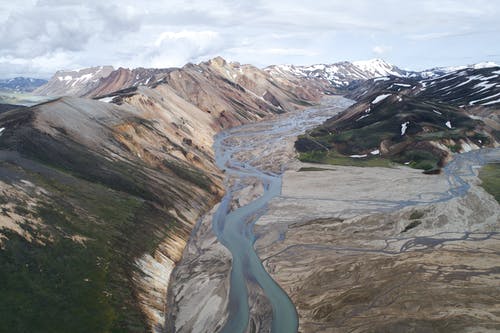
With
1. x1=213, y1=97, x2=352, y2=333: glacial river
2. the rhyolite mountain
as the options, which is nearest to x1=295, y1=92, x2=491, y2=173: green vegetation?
the rhyolite mountain

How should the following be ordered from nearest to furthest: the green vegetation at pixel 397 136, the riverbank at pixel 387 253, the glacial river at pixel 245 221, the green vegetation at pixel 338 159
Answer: the riverbank at pixel 387 253
the glacial river at pixel 245 221
the green vegetation at pixel 338 159
the green vegetation at pixel 397 136

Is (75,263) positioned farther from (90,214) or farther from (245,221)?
(245,221)

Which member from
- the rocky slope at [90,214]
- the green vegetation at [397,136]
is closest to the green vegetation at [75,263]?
the rocky slope at [90,214]

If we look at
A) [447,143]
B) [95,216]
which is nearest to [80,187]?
[95,216]

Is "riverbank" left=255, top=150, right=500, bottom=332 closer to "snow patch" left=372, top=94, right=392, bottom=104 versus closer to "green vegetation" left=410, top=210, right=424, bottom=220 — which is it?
"green vegetation" left=410, top=210, right=424, bottom=220

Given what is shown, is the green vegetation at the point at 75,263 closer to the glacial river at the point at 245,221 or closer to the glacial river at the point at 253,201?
the glacial river at the point at 245,221

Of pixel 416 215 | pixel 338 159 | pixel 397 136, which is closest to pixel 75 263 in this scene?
pixel 416 215
